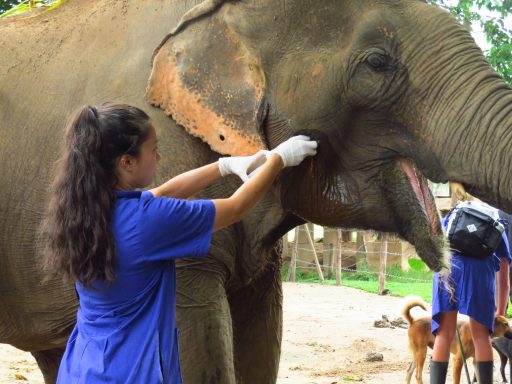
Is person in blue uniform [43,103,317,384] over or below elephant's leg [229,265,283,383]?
over

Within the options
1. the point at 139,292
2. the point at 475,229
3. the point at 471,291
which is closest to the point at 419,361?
the point at 471,291

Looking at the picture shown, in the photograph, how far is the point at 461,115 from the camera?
11.1ft

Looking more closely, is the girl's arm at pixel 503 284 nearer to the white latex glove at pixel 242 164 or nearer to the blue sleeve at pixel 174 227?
the white latex glove at pixel 242 164

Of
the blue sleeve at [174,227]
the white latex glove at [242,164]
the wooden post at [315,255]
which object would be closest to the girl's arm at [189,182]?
the white latex glove at [242,164]

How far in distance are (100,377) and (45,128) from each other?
1407 mm

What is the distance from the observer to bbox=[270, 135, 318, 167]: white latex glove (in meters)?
3.34

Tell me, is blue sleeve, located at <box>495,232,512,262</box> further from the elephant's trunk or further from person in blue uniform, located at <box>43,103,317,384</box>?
person in blue uniform, located at <box>43,103,317,384</box>

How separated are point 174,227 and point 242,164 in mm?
470

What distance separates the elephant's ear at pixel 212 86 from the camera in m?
3.55

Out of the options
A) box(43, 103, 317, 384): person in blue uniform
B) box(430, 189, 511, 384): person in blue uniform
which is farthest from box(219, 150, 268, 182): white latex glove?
box(430, 189, 511, 384): person in blue uniform

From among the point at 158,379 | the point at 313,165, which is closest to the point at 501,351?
the point at 313,165

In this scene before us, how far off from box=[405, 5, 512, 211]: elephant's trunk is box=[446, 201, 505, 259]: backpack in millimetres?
3428

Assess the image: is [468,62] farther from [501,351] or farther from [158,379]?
[501,351]

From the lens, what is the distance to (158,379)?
2.87 metres
